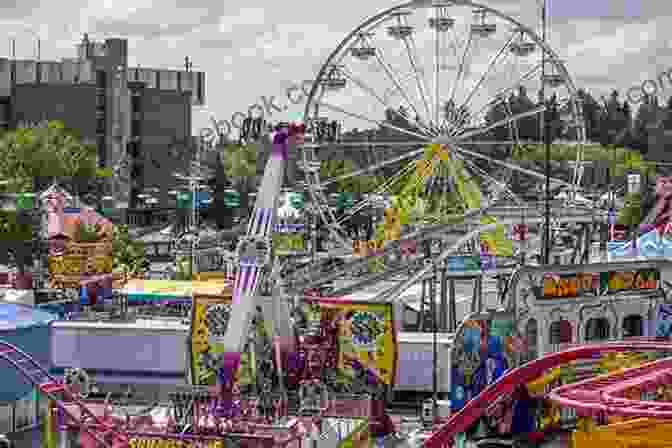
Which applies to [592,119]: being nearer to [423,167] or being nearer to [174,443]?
[423,167]

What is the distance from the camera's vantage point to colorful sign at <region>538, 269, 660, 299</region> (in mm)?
29375

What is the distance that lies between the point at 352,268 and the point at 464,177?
7.59 meters

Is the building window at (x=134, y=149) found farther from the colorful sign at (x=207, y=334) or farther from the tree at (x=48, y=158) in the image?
the colorful sign at (x=207, y=334)

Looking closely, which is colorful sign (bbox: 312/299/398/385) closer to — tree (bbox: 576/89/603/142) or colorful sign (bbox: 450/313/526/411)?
colorful sign (bbox: 450/313/526/411)

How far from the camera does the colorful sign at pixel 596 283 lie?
29.4 m

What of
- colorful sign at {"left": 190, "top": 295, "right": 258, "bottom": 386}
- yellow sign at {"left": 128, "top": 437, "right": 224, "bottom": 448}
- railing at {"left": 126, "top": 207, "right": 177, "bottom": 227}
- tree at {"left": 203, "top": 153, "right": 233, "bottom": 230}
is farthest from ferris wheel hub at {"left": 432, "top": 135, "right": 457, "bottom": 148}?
railing at {"left": 126, "top": 207, "right": 177, "bottom": 227}

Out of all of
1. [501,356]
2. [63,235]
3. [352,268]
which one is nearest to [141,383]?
[352,268]

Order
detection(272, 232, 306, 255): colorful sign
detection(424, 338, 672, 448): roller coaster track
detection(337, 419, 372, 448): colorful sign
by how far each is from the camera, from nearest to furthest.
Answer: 1. detection(424, 338, 672, 448): roller coaster track
2. detection(337, 419, 372, 448): colorful sign
3. detection(272, 232, 306, 255): colorful sign

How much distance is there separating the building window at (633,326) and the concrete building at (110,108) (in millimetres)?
83359

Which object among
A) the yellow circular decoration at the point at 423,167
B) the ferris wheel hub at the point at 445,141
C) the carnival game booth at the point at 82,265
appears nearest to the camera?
the ferris wheel hub at the point at 445,141

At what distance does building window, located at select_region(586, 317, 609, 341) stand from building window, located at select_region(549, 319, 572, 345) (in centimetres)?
56

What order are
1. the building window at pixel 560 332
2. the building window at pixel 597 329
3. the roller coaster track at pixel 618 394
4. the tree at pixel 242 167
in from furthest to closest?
the tree at pixel 242 167
the building window at pixel 597 329
the building window at pixel 560 332
the roller coaster track at pixel 618 394

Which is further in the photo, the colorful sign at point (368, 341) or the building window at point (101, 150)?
the building window at point (101, 150)

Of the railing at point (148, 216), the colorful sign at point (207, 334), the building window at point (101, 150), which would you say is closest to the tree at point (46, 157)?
the railing at point (148, 216)
